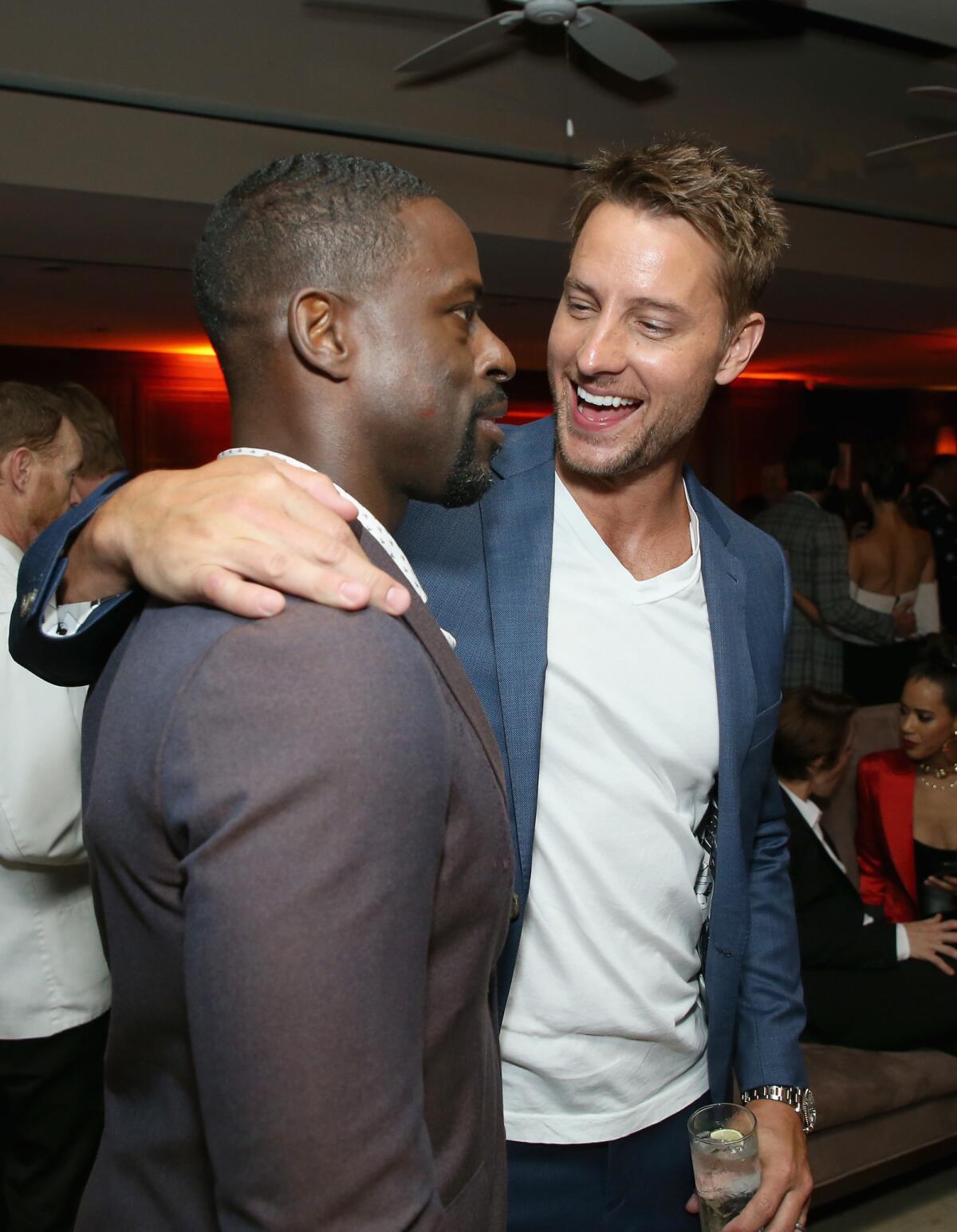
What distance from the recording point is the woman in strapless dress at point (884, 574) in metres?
4.87

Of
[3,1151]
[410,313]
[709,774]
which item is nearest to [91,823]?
[410,313]

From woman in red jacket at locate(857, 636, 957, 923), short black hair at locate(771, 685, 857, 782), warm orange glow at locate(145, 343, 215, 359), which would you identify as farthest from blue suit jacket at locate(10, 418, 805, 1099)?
warm orange glow at locate(145, 343, 215, 359)

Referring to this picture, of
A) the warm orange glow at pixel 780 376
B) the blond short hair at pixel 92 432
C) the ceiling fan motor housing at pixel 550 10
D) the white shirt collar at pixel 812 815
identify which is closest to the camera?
the blond short hair at pixel 92 432

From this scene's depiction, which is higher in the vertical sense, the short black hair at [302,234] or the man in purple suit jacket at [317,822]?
the short black hair at [302,234]

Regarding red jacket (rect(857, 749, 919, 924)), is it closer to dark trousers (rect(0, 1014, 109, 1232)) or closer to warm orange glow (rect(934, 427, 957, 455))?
dark trousers (rect(0, 1014, 109, 1232))

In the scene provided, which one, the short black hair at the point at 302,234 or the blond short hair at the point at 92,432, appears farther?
the blond short hair at the point at 92,432

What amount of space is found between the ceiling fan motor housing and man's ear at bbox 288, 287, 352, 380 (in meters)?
3.93

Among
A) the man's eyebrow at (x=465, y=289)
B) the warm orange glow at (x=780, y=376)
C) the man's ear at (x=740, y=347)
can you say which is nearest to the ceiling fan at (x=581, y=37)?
the man's ear at (x=740, y=347)

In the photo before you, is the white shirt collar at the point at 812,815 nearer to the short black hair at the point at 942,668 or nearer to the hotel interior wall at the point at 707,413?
the short black hair at the point at 942,668

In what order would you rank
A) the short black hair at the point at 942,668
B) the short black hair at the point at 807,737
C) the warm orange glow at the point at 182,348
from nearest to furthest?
1. the short black hair at the point at 807,737
2. the short black hair at the point at 942,668
3. the warm orange glow at the point at 182,348

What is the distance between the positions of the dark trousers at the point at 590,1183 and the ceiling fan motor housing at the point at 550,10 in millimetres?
4093

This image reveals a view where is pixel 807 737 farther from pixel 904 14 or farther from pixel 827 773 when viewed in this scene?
pixel 904 14

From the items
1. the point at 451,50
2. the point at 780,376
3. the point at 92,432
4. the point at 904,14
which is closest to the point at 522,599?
the point at 92,432

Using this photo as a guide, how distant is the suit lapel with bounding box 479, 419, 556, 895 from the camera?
3.94 feet
